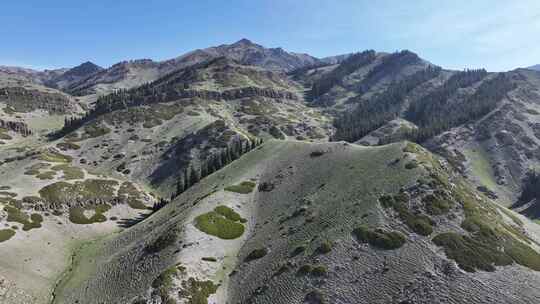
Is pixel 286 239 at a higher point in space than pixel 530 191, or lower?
higher

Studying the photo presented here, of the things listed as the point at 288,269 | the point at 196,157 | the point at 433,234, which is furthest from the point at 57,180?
the point at 433,234

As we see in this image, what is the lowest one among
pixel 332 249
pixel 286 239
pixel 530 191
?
pixel 530 191

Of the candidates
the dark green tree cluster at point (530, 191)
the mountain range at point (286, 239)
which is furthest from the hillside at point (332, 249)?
the dark green tree cluster at point (530, 191)

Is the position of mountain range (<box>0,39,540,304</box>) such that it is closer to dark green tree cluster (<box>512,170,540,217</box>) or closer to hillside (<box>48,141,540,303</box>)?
hillside (<box>48,141,540,303</box>)

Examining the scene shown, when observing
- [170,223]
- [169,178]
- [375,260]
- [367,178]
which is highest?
[367,178]

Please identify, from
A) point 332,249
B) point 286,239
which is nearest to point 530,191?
point 286,239

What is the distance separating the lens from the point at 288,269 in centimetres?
5541

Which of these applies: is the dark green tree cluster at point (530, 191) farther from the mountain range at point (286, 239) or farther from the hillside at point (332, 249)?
the hillside at point (332, 249)

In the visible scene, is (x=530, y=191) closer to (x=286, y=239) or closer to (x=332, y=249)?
(x=286, y=239)

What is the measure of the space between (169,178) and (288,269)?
119889mm

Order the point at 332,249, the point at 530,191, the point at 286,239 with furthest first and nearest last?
the point at 530,191
the point at 286,239
the point at 332,249

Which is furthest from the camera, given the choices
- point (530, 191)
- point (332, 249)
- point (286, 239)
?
point (530, 191)

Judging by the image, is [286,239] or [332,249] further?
[286,239]

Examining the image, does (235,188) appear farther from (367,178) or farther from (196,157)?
(196,157)
